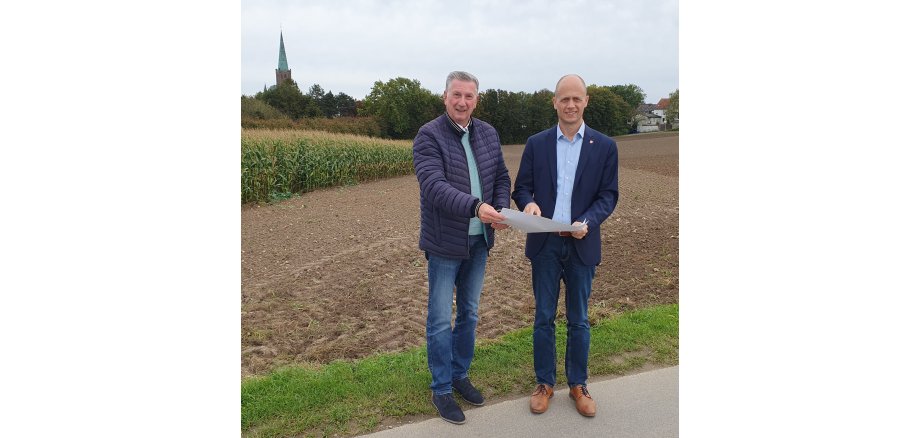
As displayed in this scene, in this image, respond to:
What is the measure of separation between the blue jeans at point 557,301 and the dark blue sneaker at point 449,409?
0.47 metres

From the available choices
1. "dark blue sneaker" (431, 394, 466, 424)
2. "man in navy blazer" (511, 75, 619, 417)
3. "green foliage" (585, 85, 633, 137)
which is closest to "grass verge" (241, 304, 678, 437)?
"dark blue sneaker" (431, 394, 466, 424)

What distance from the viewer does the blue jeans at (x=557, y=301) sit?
2.82 metres

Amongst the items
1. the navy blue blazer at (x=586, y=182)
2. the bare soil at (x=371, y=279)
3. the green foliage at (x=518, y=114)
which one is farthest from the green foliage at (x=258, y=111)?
the navy blue blazer at (x=586, y=182)

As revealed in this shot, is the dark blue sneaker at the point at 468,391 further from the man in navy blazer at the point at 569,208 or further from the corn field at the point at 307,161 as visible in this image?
the corn field at the point at 307,161

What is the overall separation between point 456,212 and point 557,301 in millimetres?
768

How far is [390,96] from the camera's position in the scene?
50.8ft

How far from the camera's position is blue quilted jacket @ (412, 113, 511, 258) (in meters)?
2.61

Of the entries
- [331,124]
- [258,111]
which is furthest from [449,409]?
[258,111]

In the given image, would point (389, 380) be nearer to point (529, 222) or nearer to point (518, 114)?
point (529, 222)

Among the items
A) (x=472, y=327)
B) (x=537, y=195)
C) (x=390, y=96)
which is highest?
(x=390, y=96)

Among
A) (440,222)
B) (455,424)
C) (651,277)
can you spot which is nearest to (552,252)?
(440,222)

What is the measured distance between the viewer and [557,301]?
2895 mm

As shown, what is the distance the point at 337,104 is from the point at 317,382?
1792 cm

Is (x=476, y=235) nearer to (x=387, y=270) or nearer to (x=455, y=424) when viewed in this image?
(x=455, y=424)
